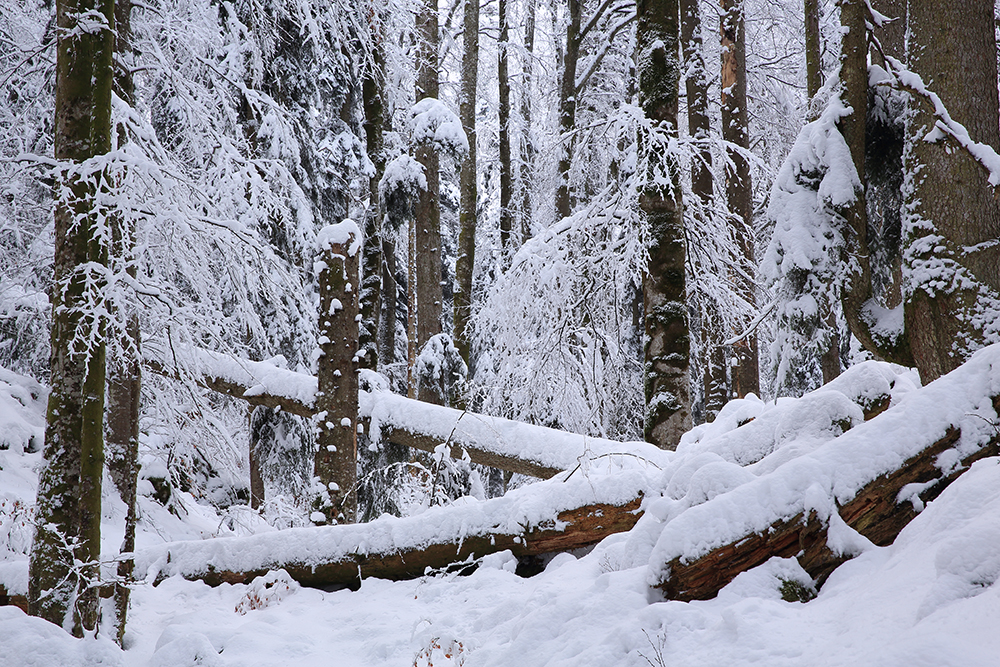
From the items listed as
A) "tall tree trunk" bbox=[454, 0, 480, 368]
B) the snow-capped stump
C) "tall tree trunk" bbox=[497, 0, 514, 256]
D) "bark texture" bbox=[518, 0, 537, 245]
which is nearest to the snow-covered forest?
the snow-capped stump

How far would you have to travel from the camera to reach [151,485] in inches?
307

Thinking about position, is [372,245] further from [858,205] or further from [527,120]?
[527,120]

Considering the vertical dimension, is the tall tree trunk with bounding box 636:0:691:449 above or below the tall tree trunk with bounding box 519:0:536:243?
below

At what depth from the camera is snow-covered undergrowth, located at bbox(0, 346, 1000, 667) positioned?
237 centimetres

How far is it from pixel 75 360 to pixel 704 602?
3.61 metres

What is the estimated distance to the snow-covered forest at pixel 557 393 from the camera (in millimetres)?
3039

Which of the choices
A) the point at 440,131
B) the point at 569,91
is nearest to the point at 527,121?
the point at 569,91

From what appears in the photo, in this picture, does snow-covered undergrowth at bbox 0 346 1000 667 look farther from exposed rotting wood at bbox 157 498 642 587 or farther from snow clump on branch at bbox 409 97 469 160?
snow clump on branch at bbox 409 97 469 160

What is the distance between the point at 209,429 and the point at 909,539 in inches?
229

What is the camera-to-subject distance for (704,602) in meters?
2.98

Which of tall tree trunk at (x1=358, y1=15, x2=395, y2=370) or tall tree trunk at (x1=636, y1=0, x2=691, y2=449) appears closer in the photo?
tall tree trunk at (x1=636, y1=0, x2=691, y2=449)

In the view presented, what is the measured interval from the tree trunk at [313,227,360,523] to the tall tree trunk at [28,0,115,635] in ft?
8.54

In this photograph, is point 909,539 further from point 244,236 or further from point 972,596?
point 244,236

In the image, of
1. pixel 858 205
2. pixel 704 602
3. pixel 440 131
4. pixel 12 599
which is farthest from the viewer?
pixel 440 131
